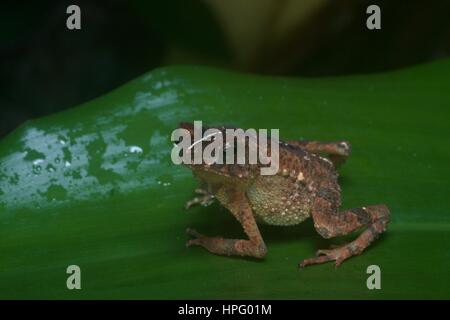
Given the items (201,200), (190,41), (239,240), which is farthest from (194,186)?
(190,41)

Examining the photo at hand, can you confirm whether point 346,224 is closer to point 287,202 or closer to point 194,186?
point 287,202

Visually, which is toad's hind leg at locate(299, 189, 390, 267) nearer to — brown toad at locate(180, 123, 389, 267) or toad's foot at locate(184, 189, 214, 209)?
brown toad at locate(180, 123, 389, 267)

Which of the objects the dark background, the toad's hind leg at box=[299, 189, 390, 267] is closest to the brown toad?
the toad's hind leg at box=[299, 189, 390, 267]

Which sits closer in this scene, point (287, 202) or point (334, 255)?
point (334, 255)

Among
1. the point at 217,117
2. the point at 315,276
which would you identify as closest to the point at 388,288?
the point at 315,276

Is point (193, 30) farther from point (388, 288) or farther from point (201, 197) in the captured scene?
point (388, 288)

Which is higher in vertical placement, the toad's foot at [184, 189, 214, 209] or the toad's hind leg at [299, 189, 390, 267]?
the toad's foot at [184, 189, 214, 209]

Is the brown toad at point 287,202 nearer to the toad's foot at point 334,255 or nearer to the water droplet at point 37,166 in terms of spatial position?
the toad's foot at point 334,255
